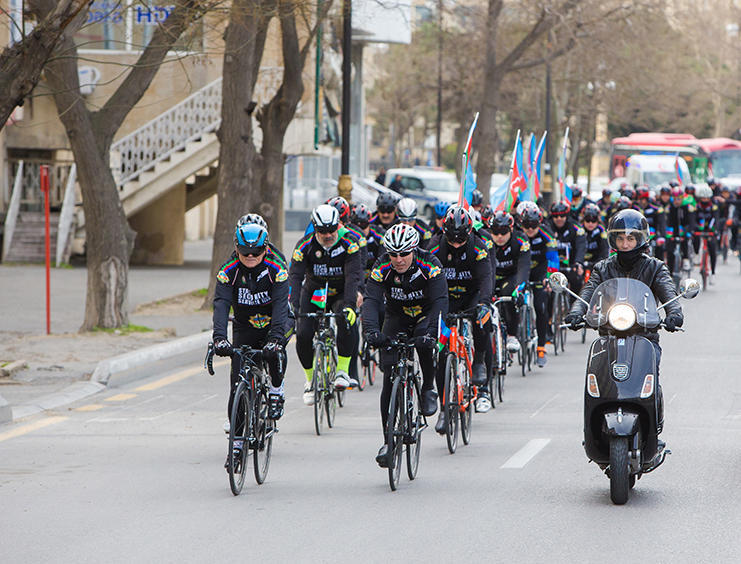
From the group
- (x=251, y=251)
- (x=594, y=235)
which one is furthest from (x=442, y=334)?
(x=594, y=235)

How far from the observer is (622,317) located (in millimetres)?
7668

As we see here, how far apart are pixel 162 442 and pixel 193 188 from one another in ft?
71.4

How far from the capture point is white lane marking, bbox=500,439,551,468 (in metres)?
9.09

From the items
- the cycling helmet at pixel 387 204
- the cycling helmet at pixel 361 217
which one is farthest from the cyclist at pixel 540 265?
the cycling helmet at pixel 361 217

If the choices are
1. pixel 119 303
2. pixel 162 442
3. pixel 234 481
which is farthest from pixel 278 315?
pixel 119 303

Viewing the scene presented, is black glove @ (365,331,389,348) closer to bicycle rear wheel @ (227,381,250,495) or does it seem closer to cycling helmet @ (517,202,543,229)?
bicycle rear wheel @ (227,381,250,495)

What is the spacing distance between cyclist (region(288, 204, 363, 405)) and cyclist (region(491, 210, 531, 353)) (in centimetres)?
203

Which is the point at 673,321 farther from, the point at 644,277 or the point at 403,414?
the point at 403,414

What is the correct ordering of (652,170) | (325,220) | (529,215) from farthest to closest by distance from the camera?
(652,170), (529,215), (325,220)

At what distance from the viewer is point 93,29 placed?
28.7m

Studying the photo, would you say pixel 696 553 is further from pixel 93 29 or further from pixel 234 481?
pixel 93 29

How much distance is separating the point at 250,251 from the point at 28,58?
4167 mm

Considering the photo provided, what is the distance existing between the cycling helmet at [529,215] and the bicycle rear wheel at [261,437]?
590 cm

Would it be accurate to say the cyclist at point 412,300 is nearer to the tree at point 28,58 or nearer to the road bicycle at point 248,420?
the road bicycle at point 248,420
